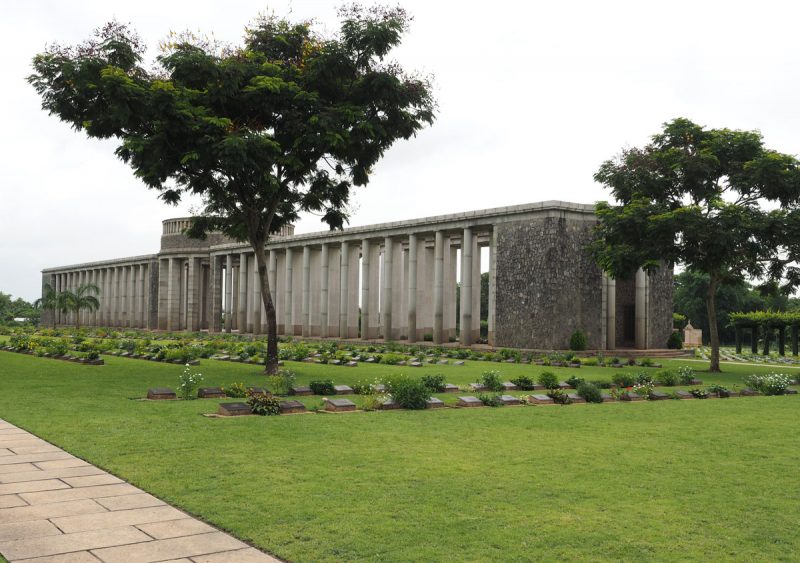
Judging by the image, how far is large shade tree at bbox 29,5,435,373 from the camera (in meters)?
19.2

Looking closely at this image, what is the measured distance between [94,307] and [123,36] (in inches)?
2816

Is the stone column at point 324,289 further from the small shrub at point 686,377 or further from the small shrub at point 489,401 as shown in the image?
the small shrub at point 489,401

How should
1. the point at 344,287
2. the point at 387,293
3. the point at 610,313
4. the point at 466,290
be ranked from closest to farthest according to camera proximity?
the point at 610,313
the point at 466,290
the point at 387,293
the point at 344,287

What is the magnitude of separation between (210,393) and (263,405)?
292cm

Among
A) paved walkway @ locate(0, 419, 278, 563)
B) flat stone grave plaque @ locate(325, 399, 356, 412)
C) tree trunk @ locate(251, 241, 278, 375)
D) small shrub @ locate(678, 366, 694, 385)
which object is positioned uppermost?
tree trunk @ locate(251, 241, 278, 375)

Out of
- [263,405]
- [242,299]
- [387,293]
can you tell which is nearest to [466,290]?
[387,293]

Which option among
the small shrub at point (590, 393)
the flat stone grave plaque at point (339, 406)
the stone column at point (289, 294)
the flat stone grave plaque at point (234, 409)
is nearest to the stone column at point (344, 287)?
the stone column at point (289, 294)

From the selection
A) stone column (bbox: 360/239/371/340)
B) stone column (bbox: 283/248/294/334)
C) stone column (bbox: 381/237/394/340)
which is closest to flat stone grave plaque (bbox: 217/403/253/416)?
stone column (bbox: 381/237/394/340)

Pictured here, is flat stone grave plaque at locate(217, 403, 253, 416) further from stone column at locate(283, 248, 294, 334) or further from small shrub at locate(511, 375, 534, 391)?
stone column at locate(283, 248, 294, 334)

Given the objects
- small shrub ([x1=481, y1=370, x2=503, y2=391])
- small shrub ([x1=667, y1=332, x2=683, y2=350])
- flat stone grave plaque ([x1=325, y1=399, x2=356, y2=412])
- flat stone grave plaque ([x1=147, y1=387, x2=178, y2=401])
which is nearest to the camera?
flat stone grave plaque ([x1=325, y1=399, x2=356, y2=412])

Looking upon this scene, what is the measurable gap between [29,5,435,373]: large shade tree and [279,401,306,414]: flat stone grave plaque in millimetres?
8178

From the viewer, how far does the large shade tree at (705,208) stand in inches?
997

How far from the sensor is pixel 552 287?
37.2 metres

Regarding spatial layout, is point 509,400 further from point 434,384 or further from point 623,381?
point 623,381
